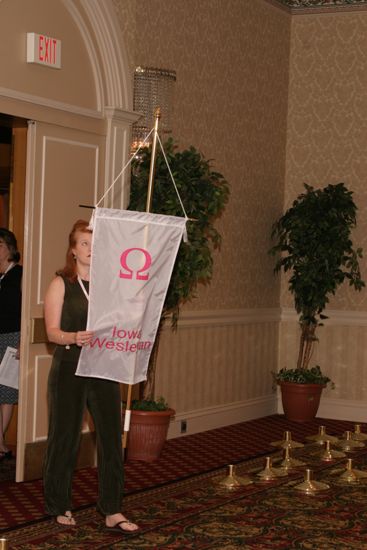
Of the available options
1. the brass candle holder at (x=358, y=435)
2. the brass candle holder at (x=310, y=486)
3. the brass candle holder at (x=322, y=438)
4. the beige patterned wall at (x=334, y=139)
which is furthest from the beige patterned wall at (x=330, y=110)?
the brass candle holder at (x=310, y=486)

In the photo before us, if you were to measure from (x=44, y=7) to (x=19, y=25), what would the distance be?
303 millimetres

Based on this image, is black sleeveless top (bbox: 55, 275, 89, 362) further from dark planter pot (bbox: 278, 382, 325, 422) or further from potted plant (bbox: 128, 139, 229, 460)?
dark planter pot (bbox: 278, 382, 325, 422)

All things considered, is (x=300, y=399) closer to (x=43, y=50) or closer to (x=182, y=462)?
(x=182, y=462)

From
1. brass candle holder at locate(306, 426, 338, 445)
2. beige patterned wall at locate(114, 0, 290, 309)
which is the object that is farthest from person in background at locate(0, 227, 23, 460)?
brass candle holder at locate(306, 426, 338, 445)

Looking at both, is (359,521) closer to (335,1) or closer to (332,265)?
(332,265)

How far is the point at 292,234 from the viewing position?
989 centimetres

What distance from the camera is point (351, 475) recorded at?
7.07m

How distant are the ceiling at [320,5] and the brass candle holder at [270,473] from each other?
491 cm

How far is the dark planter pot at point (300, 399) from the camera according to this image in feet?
32.3

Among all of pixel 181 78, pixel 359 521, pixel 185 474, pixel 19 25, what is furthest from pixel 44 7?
pixel 359 521

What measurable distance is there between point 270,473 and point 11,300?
2109mm

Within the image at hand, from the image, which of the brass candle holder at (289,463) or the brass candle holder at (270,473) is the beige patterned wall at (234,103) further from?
the brass candle holder at (270,473)

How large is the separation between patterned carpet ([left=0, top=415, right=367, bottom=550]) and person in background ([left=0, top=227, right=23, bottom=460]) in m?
0.69

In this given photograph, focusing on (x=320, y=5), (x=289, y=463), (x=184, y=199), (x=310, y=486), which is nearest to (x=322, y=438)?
(x=289, y=463)
